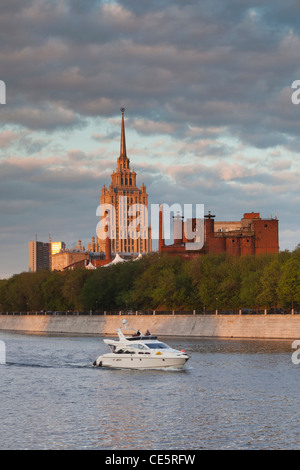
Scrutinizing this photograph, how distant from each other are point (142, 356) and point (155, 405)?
20117 mm

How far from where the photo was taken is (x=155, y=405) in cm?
5209

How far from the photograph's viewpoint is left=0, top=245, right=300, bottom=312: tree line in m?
118

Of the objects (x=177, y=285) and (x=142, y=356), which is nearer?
(x=142, y=356)

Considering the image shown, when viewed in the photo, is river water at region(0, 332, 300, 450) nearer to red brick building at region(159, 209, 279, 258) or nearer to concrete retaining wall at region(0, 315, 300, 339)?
concrete retaining wall at region(0, 315, 300, 339)

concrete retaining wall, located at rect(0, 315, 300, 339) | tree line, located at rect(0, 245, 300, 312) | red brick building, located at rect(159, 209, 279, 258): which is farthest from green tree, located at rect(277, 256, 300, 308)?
red brick building, located at rect(159, 209, 279, 258)

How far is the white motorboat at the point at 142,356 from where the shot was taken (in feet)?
234

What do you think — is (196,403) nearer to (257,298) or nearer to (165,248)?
(257,298)

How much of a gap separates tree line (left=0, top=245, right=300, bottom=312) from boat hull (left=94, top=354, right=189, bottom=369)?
141 feet

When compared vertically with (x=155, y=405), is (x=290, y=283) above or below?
above

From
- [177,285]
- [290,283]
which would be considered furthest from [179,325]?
[290,283]

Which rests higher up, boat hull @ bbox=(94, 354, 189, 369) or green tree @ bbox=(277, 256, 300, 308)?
green tree @ bbox=(277, 256, 300, 308)

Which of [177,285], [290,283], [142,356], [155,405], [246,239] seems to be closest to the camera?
[155,405]

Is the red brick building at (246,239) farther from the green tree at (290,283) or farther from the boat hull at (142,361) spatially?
the boat hull at (142,361)

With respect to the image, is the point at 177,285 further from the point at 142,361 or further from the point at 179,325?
the point at 142,361
